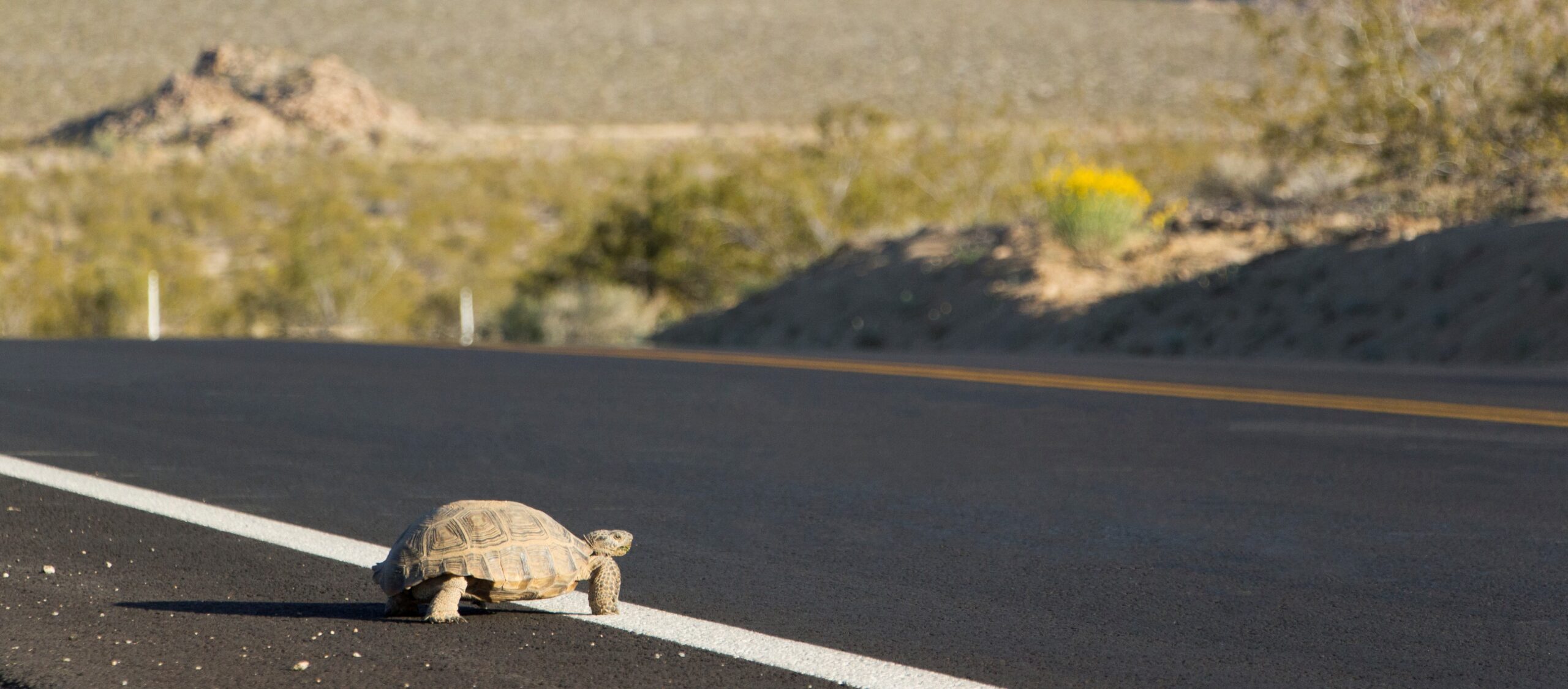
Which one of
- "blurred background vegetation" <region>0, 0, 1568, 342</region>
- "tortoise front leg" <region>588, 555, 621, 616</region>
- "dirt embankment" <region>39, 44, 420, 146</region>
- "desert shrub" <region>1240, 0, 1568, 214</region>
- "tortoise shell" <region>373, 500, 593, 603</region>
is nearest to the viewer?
"tortoise shell" <region>373, 500, 593, 603</region>

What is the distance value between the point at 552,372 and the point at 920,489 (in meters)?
6.67

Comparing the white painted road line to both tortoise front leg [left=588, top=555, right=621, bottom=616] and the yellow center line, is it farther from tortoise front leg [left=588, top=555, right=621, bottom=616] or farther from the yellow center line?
the yellow center line

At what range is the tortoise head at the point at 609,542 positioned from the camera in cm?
477

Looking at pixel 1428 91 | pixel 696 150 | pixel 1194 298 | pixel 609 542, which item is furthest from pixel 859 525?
pixel 696 150

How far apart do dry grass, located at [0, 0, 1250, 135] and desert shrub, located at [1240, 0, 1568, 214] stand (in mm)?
44148

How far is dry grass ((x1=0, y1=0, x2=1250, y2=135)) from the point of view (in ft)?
235

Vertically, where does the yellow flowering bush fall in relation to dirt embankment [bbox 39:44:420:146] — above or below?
below

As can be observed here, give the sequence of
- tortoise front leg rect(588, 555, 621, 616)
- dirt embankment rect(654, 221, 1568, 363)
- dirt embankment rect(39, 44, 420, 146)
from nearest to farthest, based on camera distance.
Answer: tortoise front leg rect(588, 555, 621, 616), dirt embankment rect(654, 221, 1568, 363), dirt embankment rect(39, 44, 420, 146)

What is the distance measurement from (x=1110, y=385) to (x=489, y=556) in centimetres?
844

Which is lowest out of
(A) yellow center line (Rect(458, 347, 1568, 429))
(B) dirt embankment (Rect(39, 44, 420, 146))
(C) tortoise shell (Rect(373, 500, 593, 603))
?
(C) tortoise shell (Rect(373, 500, 593, 603))

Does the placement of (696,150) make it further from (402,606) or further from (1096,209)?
(402,606)

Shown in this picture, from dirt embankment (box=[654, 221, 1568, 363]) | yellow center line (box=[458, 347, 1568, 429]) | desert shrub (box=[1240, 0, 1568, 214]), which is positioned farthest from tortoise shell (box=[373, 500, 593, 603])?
desert shrub (box=[1240, 0, 1568, 214])

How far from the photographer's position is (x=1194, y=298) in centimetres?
2008

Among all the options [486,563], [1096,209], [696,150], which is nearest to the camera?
[486,563]
